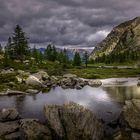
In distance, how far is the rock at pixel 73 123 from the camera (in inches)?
1286

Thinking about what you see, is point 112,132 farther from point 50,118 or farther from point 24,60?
point 24,60

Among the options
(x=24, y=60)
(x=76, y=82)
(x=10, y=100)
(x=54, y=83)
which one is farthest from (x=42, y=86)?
(x=24, y=60)

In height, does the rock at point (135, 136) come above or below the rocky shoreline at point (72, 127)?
below

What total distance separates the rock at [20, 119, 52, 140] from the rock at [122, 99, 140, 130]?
9633mm

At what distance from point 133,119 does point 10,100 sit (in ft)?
118

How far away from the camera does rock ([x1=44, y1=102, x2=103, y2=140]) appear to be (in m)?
32.7

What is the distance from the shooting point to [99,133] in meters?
34.5

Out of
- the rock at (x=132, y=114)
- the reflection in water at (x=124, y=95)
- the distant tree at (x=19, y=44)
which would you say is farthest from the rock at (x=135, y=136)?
the distant tree at (x=19, y=44)

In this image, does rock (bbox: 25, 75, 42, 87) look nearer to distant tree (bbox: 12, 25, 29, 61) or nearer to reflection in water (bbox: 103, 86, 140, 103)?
reflection in water (bbox: 103, 86, 140, 103)

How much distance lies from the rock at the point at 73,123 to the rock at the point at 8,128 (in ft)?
16.3

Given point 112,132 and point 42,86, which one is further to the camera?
point 42,86

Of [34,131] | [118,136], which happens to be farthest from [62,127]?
[118,136]

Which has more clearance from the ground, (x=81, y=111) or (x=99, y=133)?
(x=81, y=111)

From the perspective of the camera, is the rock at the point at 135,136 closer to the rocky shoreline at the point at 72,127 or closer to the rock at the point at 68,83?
the rocky shoreline at the point at 72,127
